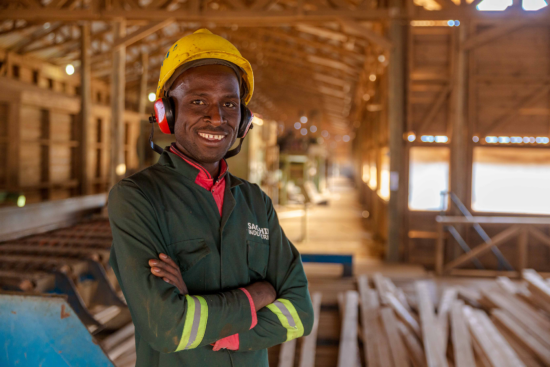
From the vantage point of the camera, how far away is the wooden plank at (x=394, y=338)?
3855mm


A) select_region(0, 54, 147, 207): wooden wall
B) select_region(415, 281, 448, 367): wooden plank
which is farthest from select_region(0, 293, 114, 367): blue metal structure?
select_region(0, 54, 147, 207): wooden wall

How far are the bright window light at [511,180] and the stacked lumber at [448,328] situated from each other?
8.74 ft

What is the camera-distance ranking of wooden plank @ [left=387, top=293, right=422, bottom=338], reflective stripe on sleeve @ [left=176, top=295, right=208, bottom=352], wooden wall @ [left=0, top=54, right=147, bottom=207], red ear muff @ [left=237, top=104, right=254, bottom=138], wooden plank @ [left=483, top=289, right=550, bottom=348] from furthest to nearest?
wooden wall @ [left=0, top=54, right=147, bottom=207], wooden plank @ [left=387, top=293, right=422, bottom=338], wooden plank @ [left=483, top=289, right=550, bottom=348], red ear muff @ [left=237, top=104, right=254, bottom=138], reflective stripe on sleeve @ [left=176, top=295, right=208, bottom=352]

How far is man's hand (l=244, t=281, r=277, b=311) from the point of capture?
5.15 feet

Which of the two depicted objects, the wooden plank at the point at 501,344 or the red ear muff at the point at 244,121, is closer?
the red ear muff at the point at 244,121

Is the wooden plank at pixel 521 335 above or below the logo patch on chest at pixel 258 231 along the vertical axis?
below

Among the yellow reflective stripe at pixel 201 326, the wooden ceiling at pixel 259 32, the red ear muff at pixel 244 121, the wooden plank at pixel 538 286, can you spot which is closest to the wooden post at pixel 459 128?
the wooden ceiling at pixel 259 32

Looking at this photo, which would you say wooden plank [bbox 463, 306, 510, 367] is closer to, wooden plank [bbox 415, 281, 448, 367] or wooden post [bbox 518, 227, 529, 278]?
wooden plank [bbox 415, 281, 448, 367]

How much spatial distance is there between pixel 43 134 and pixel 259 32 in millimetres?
8247

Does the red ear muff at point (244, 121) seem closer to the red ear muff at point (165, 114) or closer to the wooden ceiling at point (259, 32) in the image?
the red ear muff at point (165, 114)

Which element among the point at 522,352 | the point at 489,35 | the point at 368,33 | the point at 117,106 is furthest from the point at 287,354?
the point at 489,35

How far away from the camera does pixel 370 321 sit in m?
4.64

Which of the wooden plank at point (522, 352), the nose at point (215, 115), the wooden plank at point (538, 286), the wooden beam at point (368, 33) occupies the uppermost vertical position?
the wooden beam at point (368, 33)

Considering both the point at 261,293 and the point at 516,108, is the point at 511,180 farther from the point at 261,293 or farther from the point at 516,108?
the point at 261,293
